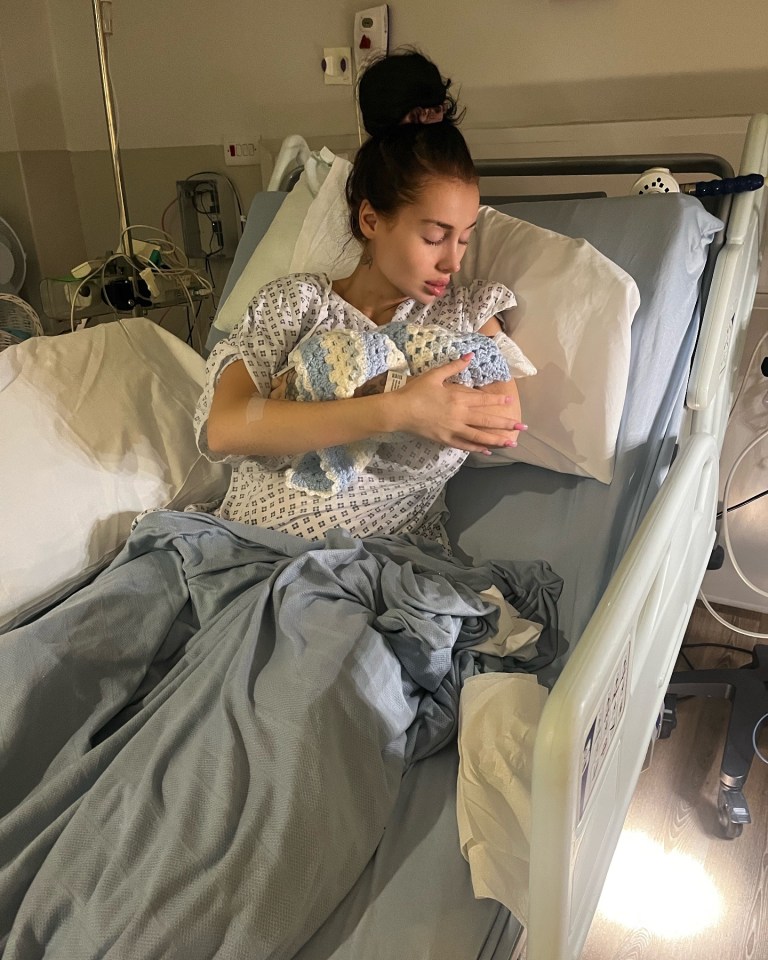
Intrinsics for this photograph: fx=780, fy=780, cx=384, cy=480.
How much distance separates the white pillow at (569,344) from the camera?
3.98 feet

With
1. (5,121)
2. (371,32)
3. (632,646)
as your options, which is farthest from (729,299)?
(5,121)

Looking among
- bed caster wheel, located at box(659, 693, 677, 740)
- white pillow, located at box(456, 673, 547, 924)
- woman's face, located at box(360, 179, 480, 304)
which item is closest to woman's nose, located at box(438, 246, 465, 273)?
woman's face, located at box(360, 179, 480, 304)

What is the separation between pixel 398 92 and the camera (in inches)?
45.5

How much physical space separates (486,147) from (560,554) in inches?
44.8

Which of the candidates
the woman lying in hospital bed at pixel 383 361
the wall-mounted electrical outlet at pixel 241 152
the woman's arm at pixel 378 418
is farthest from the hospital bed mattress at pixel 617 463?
the wall-mounted electrical outlet at pixel 241 152

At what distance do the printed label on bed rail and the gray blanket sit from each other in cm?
24

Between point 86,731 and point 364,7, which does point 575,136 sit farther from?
point 86,731

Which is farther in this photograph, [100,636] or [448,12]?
[448,12]

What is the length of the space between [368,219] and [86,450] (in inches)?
24.1

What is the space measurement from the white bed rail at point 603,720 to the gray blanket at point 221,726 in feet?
0.64

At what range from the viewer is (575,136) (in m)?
1.78

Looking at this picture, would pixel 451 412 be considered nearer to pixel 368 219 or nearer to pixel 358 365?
pixel 358 365

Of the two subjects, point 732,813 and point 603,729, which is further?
point 732,813

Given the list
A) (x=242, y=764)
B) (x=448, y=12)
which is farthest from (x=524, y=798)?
(x=448, y=12)
